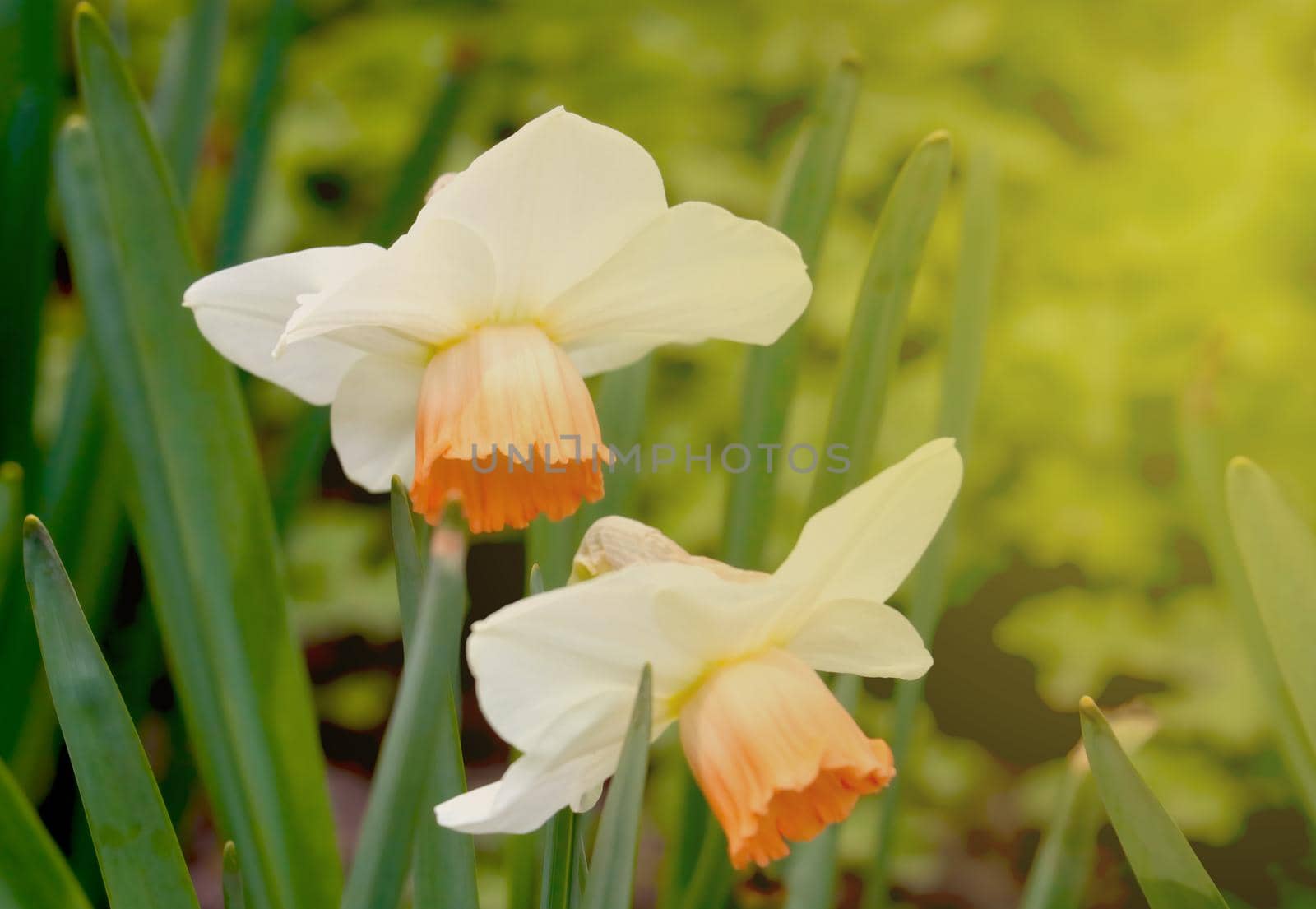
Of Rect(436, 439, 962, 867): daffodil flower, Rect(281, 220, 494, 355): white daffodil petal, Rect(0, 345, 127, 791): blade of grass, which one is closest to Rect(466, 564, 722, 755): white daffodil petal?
Rect(436, 439, 962, 867): daffodil flower

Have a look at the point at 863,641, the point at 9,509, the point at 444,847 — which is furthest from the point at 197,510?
the point at 863,641

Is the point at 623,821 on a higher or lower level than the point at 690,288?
lower

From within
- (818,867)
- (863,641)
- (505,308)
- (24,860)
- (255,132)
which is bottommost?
(818,867)

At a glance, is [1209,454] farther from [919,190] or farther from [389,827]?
[389,827]

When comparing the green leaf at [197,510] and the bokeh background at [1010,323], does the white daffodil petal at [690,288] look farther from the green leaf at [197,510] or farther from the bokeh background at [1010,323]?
the bokeh background at [1010,323]

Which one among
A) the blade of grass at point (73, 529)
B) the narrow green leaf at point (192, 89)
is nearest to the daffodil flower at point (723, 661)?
the blade of grass at point (73, 529)

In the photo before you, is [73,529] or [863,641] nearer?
[863,641]

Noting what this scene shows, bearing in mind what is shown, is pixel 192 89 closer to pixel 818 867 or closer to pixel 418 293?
pixel 418 293
